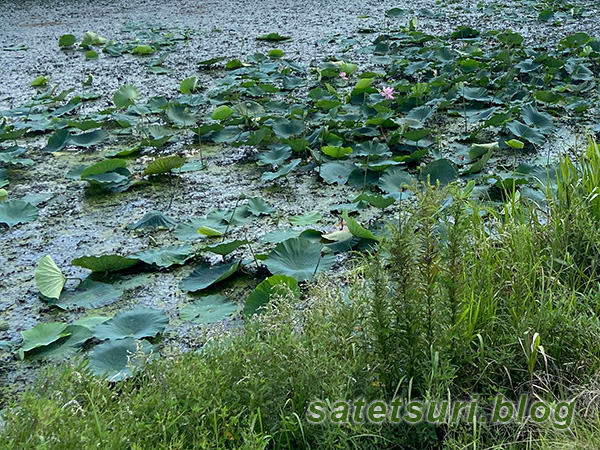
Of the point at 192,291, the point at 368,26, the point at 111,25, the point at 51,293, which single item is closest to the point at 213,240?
the point at 192,291

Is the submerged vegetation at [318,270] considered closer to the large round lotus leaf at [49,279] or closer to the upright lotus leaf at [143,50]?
the large round lotus leaf at [49,279]

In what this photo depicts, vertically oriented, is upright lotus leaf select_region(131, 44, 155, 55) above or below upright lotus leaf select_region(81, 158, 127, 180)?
below

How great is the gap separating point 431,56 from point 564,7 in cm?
270

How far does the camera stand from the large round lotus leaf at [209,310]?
6.01 ft

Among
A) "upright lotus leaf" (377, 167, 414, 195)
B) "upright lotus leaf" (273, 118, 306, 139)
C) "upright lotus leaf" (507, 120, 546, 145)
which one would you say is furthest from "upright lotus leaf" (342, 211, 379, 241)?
"upright lotus leaf" (507, 120, 546, 145)

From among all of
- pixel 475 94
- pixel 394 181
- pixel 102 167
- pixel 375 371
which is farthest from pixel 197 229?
pixel 475 94

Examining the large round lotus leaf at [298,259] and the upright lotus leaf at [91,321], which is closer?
the upright lotus leaf at [91,321]

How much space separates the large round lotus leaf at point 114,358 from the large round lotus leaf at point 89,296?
0.98 feet

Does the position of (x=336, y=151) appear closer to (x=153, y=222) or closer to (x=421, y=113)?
(x=421, y=113)

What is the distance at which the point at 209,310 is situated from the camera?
1.87 metres

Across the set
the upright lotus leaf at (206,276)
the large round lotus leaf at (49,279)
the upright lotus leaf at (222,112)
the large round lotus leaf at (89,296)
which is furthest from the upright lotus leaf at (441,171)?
the large round lotus leaf at (49,279)

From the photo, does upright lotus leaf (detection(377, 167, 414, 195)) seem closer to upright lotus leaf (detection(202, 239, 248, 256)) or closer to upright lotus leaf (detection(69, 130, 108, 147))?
upright lotus leaf (detection(202, 239, 248, 256))

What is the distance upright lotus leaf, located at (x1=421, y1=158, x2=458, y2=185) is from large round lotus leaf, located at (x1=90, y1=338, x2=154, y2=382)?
4.47ft

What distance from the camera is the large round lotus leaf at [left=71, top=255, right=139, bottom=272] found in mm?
2035
